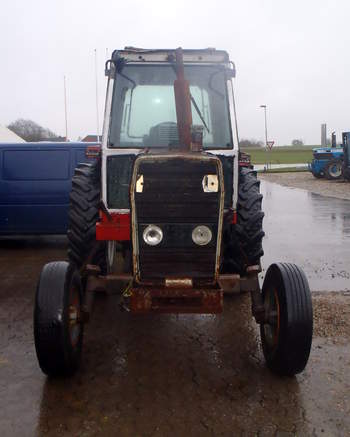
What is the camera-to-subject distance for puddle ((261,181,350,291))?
6.73m

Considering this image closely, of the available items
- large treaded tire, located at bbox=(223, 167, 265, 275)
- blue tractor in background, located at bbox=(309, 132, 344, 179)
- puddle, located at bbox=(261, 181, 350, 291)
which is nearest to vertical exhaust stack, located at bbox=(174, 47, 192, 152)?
large treaded tire, located at bbox=(223, 167, 265, 275)

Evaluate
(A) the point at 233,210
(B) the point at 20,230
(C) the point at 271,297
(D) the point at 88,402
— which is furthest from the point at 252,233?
(B) the point at 20,230

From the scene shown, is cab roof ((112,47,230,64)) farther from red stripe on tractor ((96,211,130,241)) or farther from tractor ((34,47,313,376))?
red stripe on tractor ((96,211,130,241))

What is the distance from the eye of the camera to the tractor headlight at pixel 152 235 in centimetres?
347

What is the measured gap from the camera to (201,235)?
350cm

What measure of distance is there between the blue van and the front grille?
472cm

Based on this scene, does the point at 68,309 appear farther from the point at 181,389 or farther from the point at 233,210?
the point at 233,210

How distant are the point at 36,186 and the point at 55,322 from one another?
5.03 meters

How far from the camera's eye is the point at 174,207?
3432 mm

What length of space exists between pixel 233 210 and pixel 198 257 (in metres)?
0.99

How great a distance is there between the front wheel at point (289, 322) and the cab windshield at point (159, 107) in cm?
155

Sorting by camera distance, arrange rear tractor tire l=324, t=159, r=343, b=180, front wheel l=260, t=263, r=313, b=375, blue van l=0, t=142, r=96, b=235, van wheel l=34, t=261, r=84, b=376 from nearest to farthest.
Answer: van wheel l=34, t=261, r=84, b=376
front wheel l=260, t=263, r=313, b=375
blue van l=0, t=142, r=96, b=235
rear tractor tire l=324, t=159, r=343, b=180

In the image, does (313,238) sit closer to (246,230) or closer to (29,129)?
(246,230)

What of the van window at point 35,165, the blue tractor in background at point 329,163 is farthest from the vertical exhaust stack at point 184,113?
the blue tractor in background at point 329,163
